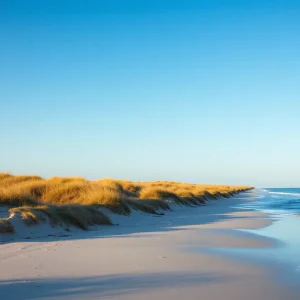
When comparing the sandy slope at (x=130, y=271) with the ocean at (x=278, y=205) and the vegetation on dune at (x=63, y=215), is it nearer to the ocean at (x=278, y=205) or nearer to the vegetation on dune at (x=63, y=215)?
the vegetation on dune at (x=63, y=215)

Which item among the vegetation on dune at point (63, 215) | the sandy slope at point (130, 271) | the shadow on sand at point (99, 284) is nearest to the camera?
the shadow on sand at point (99, 284)

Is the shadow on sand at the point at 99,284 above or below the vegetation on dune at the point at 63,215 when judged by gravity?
below

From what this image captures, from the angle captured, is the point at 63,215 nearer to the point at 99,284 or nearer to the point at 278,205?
the point at 99,284

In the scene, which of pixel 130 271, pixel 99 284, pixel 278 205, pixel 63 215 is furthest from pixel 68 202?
pixel 278 205

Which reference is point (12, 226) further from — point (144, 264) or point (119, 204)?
point (119, 204)

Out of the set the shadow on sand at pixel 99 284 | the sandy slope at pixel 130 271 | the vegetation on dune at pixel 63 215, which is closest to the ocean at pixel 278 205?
the vegetation on dune at pixel 63 215

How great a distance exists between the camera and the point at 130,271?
5.71 m

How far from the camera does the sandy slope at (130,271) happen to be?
15.1ft

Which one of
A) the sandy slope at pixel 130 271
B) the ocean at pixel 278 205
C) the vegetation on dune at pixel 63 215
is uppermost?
the vegetation on dune at pixel 63 215

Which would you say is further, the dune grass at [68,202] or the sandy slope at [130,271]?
the dune grass at [68,202]

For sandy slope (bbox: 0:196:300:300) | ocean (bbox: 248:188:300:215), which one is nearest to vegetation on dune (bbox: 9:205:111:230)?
sandy slope (bbox: 0:196:300:300)

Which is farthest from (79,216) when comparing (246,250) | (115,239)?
(246,250)

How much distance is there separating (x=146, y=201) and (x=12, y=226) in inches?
425

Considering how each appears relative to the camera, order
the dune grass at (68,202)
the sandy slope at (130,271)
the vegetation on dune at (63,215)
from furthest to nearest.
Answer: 1. the dune grass at (68,202)
2. the vegetation on dune at (63,215)
3. the sandy slope at (130,271)
